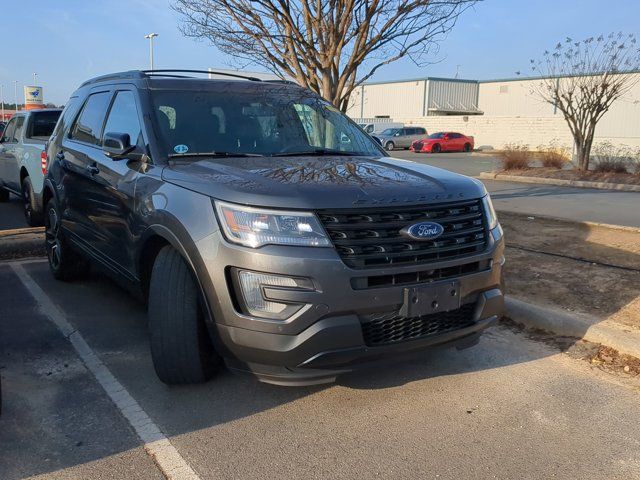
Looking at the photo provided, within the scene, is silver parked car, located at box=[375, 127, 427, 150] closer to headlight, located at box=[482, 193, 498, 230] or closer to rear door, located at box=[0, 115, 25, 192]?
rear door, located at box=[0, 115, 25, 192]

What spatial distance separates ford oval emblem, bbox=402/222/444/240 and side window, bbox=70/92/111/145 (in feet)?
9.59

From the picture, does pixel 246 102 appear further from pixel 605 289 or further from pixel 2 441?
pixel 605 289

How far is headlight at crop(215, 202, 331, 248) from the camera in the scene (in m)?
2.97

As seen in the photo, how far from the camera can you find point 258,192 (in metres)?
3.06

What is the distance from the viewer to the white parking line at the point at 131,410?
9.37 feet

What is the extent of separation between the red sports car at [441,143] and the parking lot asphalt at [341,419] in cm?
3494

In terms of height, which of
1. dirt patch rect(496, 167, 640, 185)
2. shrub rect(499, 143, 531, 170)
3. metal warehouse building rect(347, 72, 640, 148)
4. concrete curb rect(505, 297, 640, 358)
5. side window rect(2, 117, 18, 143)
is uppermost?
metal warehouse building rect(347, 72, 640, 148)

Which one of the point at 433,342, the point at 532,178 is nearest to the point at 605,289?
the point at 433,342

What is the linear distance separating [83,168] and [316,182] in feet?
8.45

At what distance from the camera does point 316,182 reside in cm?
324

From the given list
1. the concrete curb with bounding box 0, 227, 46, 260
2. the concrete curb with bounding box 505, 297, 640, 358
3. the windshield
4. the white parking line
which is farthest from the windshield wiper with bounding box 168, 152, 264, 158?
the concrete curb with bounding box 0, 227, 46, 260

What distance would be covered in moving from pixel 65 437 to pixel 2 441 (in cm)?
31

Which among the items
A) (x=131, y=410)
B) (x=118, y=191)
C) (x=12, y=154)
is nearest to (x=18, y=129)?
(x=12, y=154)

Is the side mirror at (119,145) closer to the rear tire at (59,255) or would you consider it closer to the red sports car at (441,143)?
the rear tire at (59,255)
